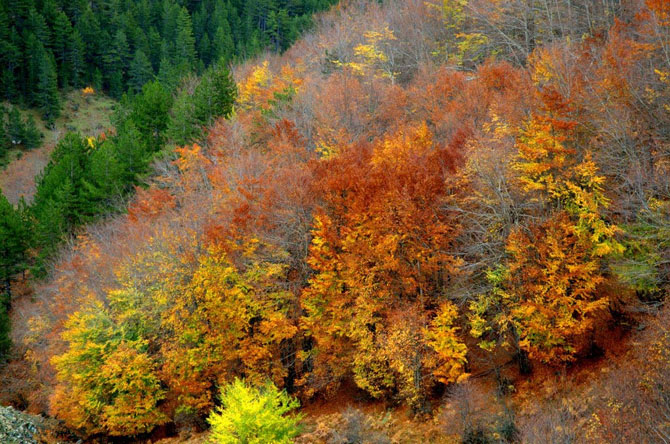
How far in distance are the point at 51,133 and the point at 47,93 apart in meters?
6.89

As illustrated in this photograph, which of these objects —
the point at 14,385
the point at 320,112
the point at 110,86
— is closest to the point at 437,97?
the point at 320,112

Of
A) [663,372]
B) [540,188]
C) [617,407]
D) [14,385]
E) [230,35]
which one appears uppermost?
[230,35]

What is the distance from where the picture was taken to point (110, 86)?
306 ft

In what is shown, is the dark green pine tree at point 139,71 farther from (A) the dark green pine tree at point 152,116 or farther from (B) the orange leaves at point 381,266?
(B) the orange leaves at point 381,266

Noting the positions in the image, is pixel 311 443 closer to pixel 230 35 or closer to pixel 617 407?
pixel 617 407

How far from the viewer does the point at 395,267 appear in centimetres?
2341

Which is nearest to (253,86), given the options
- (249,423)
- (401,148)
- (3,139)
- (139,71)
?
(401,148)

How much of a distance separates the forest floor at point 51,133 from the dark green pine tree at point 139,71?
5.18 metres

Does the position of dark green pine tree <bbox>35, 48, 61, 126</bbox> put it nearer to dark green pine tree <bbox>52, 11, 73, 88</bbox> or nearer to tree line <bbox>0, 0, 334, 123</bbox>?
tree line <bbox>0, 0, 334, 123</bbox>

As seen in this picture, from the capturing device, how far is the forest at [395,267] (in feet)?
65.2

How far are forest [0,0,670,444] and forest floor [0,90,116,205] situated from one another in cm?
2430

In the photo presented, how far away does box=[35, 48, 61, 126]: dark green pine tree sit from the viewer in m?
79.8

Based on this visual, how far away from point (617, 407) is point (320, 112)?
29449mm

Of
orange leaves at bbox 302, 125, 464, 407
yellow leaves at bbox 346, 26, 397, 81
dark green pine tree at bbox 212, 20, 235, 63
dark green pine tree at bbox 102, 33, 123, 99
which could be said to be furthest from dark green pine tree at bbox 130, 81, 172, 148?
dark green pine tree at bbox 102, 33, 123, 99
